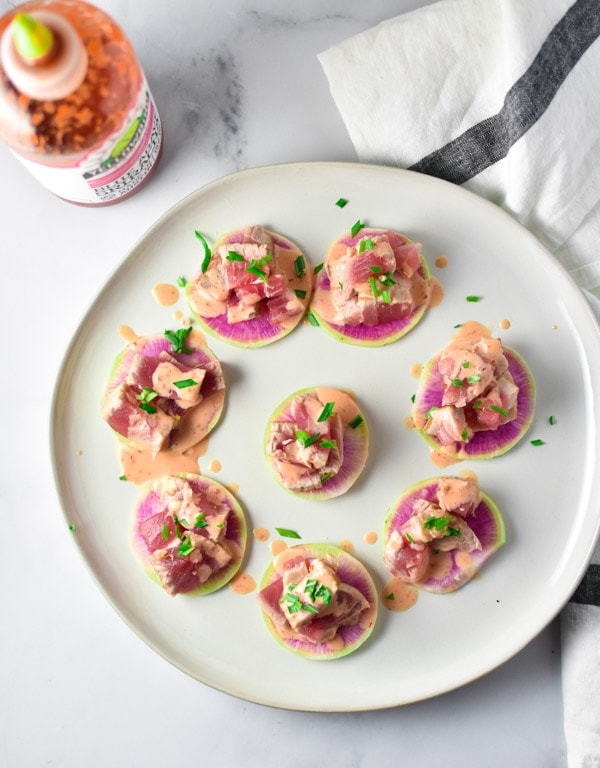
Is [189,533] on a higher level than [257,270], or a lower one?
lower

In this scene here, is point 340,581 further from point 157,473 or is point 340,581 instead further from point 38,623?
point 38,623

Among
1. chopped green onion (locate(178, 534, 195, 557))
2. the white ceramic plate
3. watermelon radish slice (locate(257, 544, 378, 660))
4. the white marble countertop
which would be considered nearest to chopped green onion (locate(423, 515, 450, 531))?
the white ceramic plate

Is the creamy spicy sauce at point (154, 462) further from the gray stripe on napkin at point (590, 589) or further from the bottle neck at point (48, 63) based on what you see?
the gray stripe on napkin at point (590, 589)

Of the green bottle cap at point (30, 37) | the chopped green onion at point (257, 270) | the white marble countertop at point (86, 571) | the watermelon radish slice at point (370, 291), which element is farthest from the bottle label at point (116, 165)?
the watermelon radish slice at point (370, 291)

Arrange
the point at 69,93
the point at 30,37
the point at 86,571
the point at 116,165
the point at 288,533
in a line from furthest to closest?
1. the point at 86,571
2. the point at 288,533
3. the point at 116,165
4. the point at 69,93
5. the point at 30,37

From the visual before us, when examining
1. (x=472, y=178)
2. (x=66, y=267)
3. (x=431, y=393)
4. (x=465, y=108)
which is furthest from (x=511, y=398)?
(x=66, y=267)

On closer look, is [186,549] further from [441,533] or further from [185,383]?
[441,533]

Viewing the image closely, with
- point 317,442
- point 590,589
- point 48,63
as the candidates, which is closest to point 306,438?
point 317,442
